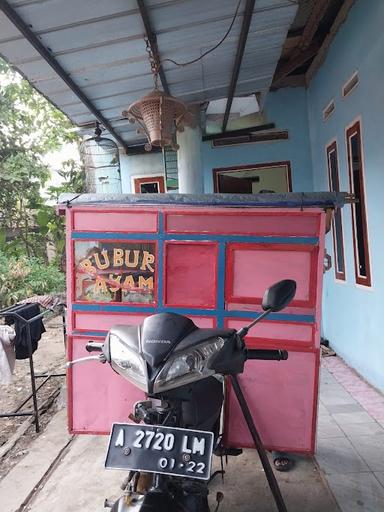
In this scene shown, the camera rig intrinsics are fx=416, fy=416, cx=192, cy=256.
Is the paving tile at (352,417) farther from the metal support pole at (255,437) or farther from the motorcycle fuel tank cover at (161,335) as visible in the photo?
the motorcycle fuel tank cover at (161,335)

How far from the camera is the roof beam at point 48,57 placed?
270 centimetres

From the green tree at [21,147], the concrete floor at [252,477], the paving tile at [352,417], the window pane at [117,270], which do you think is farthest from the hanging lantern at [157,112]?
the green tree at [21,147]

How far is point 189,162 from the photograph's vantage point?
5184 mm

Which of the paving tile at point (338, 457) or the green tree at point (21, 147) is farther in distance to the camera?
the green tree at point (21, 147)

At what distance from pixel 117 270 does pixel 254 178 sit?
168 inches

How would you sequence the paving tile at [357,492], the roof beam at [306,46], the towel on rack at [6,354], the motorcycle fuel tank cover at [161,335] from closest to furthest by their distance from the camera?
1. the motorcycle fuel tank cover at [161,335]
2. the paving tile at [357,492]
3. the towel on rack at [6,354]
4. the roof beam at [306,46]

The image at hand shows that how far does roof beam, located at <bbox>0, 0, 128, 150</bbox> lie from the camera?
106 inches

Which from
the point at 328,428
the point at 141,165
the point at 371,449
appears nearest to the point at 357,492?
the point at 371,449

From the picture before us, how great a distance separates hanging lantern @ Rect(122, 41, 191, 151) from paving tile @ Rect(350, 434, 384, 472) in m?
2.82

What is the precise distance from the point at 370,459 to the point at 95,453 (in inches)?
76.0

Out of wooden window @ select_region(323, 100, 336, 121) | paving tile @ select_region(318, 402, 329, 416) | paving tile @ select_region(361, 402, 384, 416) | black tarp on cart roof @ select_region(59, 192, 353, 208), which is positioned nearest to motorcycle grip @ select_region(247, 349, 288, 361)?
black tarp on cart roof @ select_region(59, 192, 353, 208)

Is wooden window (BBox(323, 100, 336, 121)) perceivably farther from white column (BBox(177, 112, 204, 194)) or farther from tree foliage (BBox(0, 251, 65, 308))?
tree foliage (BBox(0, 251, 65, 308))

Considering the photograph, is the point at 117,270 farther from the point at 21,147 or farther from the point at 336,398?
the point at 21,147


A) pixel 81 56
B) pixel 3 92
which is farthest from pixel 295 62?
pixel 3 92
